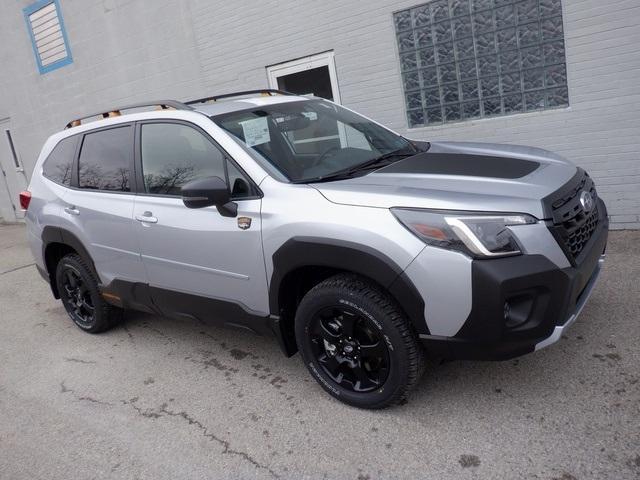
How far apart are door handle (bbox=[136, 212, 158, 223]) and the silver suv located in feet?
0.04

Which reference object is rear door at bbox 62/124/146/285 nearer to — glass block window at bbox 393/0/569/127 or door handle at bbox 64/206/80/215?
door handle at bbox 64/206/80/215

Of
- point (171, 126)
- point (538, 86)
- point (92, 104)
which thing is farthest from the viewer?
point (92, 104)

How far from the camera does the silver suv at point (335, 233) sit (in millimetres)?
2613

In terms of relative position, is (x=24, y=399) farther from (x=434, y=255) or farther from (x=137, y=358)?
(x=434, y=255)

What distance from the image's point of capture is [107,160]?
13.7ft

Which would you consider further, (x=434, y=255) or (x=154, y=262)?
(x=154, y=262)

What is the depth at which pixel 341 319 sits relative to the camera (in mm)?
3062

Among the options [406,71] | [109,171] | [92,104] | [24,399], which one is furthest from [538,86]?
[92,104]

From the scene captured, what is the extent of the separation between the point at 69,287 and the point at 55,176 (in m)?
0.96

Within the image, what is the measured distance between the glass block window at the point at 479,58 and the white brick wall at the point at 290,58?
124mm

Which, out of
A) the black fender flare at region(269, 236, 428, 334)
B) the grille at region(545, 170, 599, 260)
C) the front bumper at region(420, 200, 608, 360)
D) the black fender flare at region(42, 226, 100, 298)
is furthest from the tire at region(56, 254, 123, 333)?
the grille at region(545, 170, 599, 260)

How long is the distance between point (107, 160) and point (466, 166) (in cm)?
259

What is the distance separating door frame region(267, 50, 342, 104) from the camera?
699cm

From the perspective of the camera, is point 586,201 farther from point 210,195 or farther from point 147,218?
point 147,218
